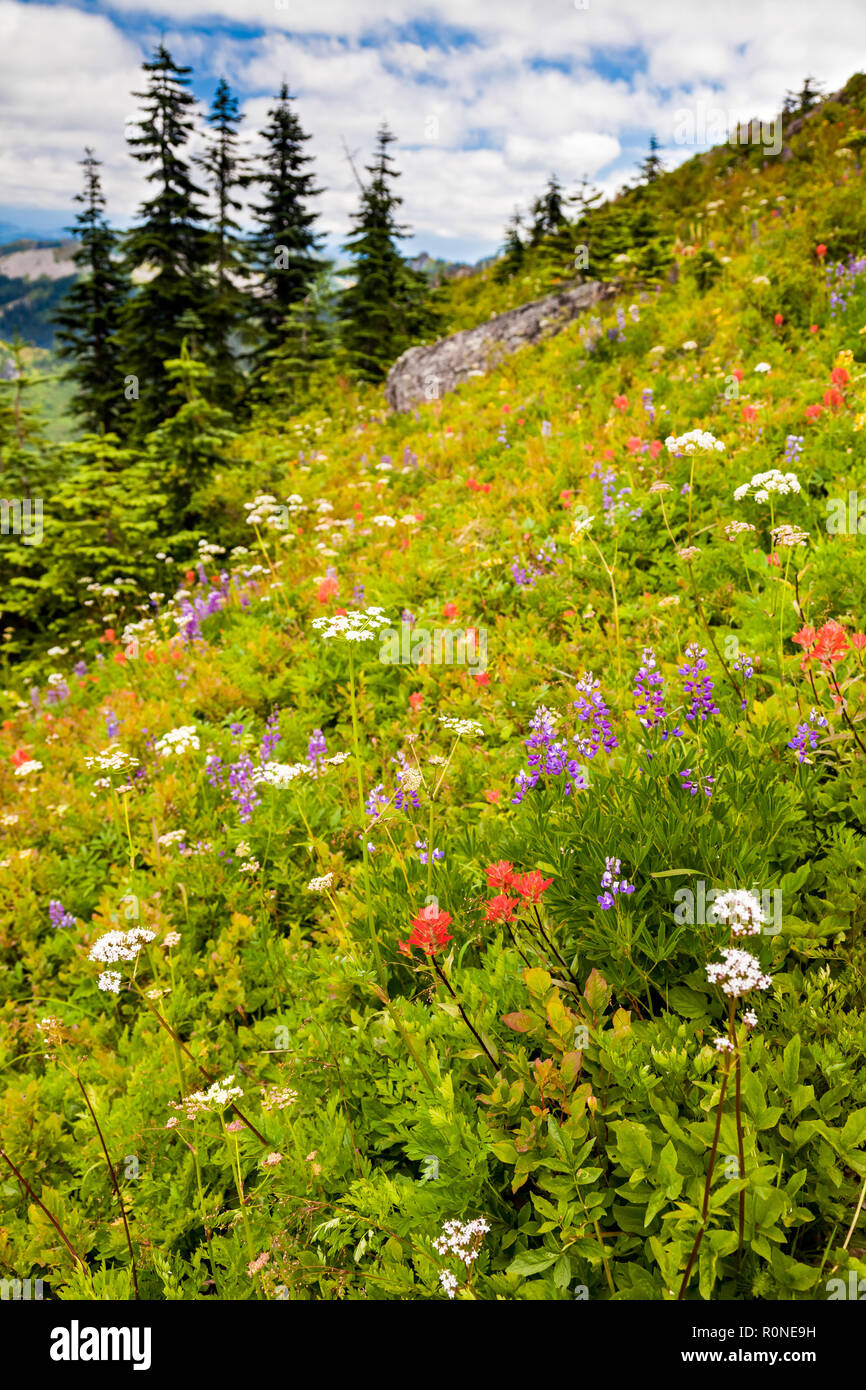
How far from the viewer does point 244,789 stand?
500cm

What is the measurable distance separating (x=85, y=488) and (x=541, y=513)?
9.17m

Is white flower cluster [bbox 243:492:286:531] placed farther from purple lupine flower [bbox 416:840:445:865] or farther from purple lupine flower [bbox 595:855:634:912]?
purple lupine flower [bbox 595:855:634:912]

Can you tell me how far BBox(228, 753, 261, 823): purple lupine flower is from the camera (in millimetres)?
4867

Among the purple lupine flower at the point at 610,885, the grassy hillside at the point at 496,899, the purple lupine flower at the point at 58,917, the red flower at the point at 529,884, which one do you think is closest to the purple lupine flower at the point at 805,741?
the grassy hillside at the point at 496,899

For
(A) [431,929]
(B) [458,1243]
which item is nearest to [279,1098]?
(B) [458,1243]

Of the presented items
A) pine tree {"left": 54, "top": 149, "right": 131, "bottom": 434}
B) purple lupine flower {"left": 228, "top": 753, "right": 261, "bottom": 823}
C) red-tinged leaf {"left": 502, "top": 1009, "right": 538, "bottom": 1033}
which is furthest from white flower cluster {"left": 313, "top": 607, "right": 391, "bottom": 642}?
pine tree {"left": 54, "top": 149, "right": 131, "bottom": 434}

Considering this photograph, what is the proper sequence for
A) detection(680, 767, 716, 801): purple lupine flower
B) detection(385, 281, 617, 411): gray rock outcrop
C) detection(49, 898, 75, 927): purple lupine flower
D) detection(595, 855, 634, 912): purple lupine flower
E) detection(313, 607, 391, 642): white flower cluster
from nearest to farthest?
detection(595, 855, 634, 912): purple lupine flower < detection(680, 767, 716, 801): purple lupine flower < detection(313, 607, 391, 642): white flower cluster < detection(49, 898, 75, 927): purple lupine flower < detection(385, 281, 617, 411): gray rock outcrop

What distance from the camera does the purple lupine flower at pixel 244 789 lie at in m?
4.87

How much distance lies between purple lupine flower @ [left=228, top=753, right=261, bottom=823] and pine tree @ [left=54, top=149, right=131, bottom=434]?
2136 cm

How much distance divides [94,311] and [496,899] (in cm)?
2788

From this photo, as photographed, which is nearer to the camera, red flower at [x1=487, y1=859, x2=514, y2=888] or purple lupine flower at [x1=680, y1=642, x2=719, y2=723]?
red flower at [x1=487, y1=859, x2=514, y2=888]
